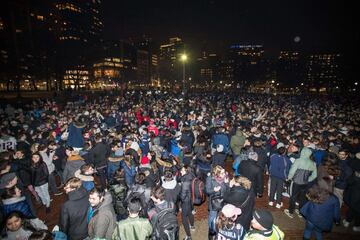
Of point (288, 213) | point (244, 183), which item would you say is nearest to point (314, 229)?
point (288, 213)

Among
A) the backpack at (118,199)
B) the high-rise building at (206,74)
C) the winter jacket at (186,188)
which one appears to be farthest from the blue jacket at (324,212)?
the high-rise building at (206,74)

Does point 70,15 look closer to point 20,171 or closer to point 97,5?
point 97,5

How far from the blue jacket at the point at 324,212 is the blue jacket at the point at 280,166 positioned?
165 cm

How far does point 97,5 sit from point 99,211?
171 meters

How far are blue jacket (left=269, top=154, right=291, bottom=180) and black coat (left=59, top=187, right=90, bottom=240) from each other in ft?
16.3

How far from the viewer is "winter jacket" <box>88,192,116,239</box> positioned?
3711 mm

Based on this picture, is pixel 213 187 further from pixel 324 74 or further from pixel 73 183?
pixel 324 74

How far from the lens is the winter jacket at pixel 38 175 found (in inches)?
244

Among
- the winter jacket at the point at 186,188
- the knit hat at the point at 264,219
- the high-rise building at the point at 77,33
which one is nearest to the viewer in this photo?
the knit hat at the point at 264,219

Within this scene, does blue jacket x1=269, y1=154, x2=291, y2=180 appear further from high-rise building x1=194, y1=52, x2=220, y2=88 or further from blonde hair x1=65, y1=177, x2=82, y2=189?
high-rise building x1=194, y1=52, x2=220, y2=88

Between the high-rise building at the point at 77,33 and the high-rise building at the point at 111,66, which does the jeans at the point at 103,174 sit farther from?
the high-rise building at the point at 111,66

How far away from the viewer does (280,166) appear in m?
6.39

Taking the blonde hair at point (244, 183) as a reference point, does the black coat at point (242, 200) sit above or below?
below

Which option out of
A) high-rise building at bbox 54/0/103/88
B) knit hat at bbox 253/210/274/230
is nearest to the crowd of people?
knit hat at bbox 253/210/274/230
